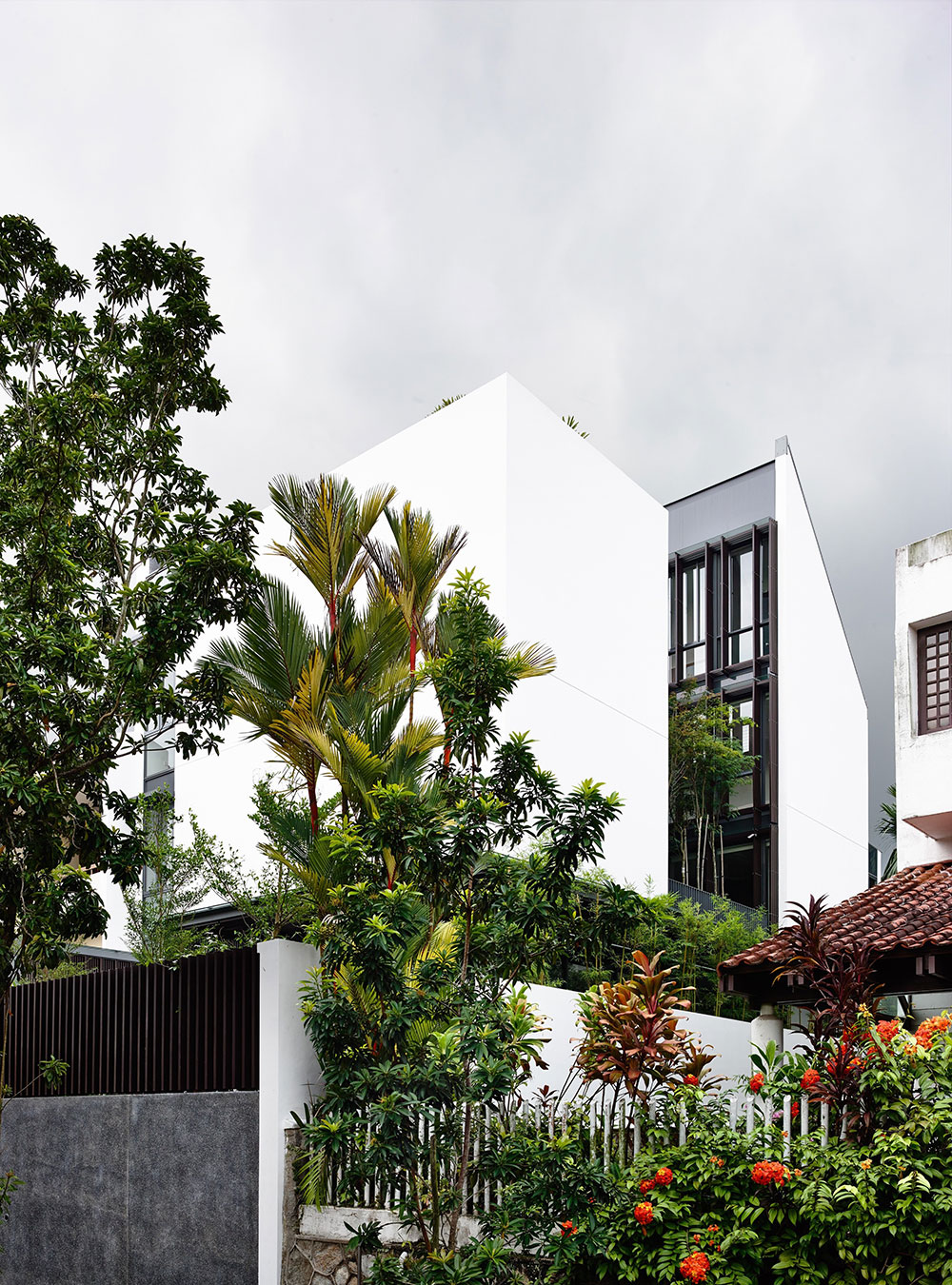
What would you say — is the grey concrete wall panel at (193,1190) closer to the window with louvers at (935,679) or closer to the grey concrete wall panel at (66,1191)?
the grey concrete wall panel at (66,1191)

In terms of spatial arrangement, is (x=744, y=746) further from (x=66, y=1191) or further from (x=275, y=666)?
(x=66, y=1191)

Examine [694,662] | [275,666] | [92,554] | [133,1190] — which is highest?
[694,662]

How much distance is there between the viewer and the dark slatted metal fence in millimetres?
9484

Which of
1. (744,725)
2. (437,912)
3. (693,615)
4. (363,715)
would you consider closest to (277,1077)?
(437,912)

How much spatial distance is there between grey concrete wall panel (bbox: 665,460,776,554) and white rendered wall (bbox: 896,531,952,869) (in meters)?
9.55

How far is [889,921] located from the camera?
1161 centimetres

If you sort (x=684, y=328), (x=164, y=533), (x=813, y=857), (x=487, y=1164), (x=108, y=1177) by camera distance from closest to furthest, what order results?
(x=487, y=1164), (x=164, y=533), (x=108, y=1177), (x=684, y=328), (x=813, y=857)

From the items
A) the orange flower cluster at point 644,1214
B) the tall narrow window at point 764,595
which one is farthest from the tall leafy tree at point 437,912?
the tall narrow window at point 764,595

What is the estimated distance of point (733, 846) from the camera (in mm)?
25766

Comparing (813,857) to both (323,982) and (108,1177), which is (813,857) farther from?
(323,982)

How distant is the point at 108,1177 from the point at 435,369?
13622 millimetres

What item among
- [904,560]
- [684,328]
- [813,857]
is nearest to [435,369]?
[684,328]

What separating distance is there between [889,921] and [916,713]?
4.95 meters

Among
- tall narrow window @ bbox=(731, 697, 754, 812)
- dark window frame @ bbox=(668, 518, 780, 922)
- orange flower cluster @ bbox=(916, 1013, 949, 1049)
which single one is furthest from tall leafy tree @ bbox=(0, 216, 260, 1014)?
tall narrow window @ bbox=(731, 697, 754, 812)
